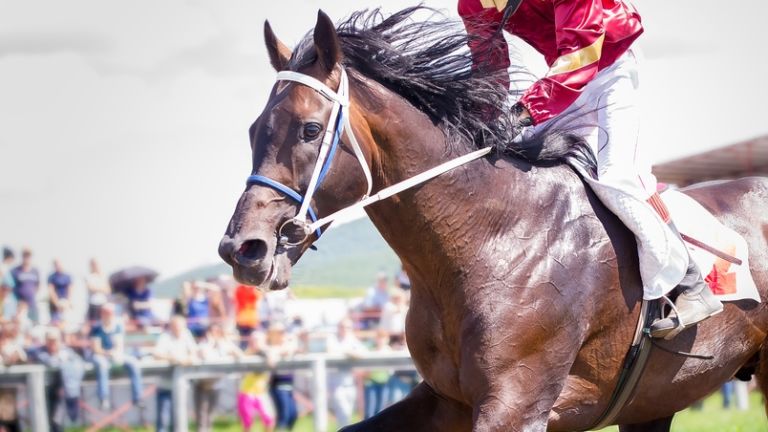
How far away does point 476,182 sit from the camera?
13.8 ft

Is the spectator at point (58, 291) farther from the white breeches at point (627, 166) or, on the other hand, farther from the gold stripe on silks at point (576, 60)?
the gold stripe on silks at point (576, 60)

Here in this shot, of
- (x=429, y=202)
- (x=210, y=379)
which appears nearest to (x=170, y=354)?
(x=210, y=379)

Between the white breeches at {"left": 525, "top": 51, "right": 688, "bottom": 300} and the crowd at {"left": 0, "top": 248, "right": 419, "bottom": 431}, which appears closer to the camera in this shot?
the white breeches at {"left": 525, "top": 51, "right": 688, "bottom": 300}

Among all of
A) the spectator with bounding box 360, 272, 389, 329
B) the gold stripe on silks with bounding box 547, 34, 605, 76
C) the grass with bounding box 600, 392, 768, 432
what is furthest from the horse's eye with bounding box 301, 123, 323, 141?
the spectator with bounding box 360, 272, 389, 329

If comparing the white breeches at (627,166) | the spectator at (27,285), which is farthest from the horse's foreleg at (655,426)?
the spectator at (27,285)

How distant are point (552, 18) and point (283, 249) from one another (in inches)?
65.8

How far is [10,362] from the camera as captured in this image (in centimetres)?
1032

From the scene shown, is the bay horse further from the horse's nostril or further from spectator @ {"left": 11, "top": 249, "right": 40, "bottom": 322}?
spectator @ {"left": 11, "top": 249, "right": 40, "bottom": 322}

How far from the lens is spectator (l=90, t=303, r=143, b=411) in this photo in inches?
406

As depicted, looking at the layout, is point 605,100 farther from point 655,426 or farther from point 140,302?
point 140,302

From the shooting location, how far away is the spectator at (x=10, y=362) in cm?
1020

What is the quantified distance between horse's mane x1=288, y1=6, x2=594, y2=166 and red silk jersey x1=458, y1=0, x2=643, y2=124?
0.31ft

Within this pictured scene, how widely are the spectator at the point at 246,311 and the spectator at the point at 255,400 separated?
42 cm

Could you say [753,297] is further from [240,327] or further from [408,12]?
[240,327]
